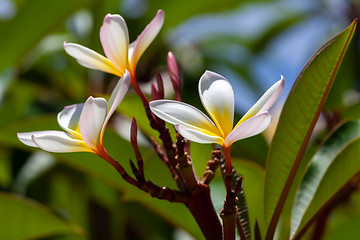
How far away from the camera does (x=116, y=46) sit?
1.88ft

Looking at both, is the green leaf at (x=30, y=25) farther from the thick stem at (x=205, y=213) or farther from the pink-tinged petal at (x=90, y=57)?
the thick stem at (x=205, y=213)

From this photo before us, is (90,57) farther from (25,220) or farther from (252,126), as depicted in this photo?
(25,220)

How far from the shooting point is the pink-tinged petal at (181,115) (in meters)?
0.47

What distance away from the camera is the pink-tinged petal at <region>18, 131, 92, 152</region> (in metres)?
0.50

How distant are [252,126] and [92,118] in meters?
0.17

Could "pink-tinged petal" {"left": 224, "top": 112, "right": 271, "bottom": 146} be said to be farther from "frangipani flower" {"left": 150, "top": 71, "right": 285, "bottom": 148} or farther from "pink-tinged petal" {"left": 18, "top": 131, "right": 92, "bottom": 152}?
"pink-tinged petal" {"left": 18, "top": 131, "right": 92, "bottom": 152}

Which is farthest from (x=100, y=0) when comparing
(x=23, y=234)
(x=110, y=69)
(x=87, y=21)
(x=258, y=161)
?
(x=110, y=69)

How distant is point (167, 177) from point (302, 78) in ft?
1.03

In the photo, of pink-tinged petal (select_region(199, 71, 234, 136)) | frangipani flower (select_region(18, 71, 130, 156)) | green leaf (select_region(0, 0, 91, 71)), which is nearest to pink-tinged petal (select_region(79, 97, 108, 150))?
frangipani flower (select_region(18, 71, 130, 156))

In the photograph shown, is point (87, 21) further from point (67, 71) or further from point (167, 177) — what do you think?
point (167, 177)

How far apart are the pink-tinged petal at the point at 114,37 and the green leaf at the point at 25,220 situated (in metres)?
0.46

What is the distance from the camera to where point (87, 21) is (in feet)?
6.43

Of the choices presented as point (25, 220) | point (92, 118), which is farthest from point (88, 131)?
point (25, 220)

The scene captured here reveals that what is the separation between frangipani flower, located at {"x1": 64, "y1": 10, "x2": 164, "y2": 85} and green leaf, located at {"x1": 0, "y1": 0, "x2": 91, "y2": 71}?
2.76 feet
